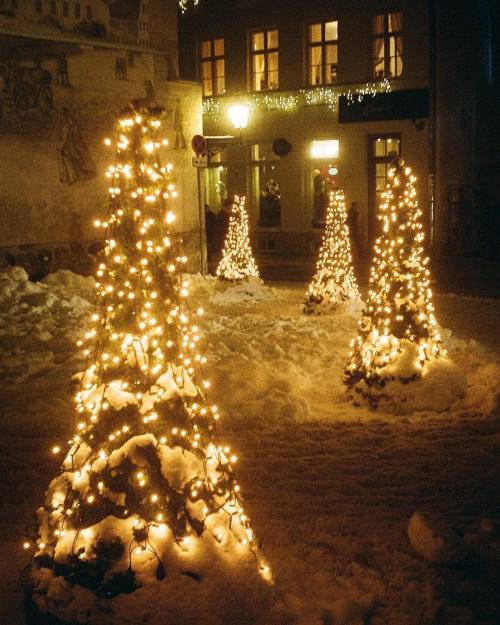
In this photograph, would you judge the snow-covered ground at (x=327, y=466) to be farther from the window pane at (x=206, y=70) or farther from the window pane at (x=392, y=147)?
the window pane at (x=206, y=70)

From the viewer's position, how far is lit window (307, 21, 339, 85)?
24.4 metres

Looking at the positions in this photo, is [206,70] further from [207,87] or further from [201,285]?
[201,285]

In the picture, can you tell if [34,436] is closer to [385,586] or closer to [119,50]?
[385,586]

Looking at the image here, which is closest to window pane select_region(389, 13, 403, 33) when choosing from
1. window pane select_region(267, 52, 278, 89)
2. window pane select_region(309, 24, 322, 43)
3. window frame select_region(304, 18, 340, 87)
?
window frame select_region(304, 18, 340, 87)

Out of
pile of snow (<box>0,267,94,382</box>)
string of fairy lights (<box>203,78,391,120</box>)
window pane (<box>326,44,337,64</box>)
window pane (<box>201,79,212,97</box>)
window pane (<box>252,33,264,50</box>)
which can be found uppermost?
window pane (<box>252,33,264,50</box>)

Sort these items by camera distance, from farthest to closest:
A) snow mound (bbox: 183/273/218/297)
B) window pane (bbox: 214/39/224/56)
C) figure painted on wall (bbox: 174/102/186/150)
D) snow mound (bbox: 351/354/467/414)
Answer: window pane (bbox: 214/39/224/56)
figure painted on wall (bbox: 174/102/186/150)
snow mound (bbox: 183/273/218/297)
snow mound (bbox: 351/354/467/414)

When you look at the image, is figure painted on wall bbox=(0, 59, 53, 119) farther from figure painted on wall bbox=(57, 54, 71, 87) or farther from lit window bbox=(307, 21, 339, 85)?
lit window bbox=(307, 21, 339, 85)

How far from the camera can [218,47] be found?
27078 millimetres

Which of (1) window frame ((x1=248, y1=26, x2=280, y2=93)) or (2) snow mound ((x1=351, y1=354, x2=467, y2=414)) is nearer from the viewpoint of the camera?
(2) snow mound ((x1=351, y1=354, x2=467, y2=414))

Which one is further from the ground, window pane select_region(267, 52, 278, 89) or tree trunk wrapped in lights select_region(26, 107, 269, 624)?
window pane select_region(267, 52, 278, 89)

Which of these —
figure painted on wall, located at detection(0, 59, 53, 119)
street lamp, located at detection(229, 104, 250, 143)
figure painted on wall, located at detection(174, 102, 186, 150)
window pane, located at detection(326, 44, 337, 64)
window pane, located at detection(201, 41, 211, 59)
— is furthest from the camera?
window pane, located at detection(201, 41, 211, 59)

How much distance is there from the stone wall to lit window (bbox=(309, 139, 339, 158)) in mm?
9950

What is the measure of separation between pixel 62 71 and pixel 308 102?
1261 cm

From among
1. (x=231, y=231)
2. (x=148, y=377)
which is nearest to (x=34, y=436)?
(x=148, y=377)
